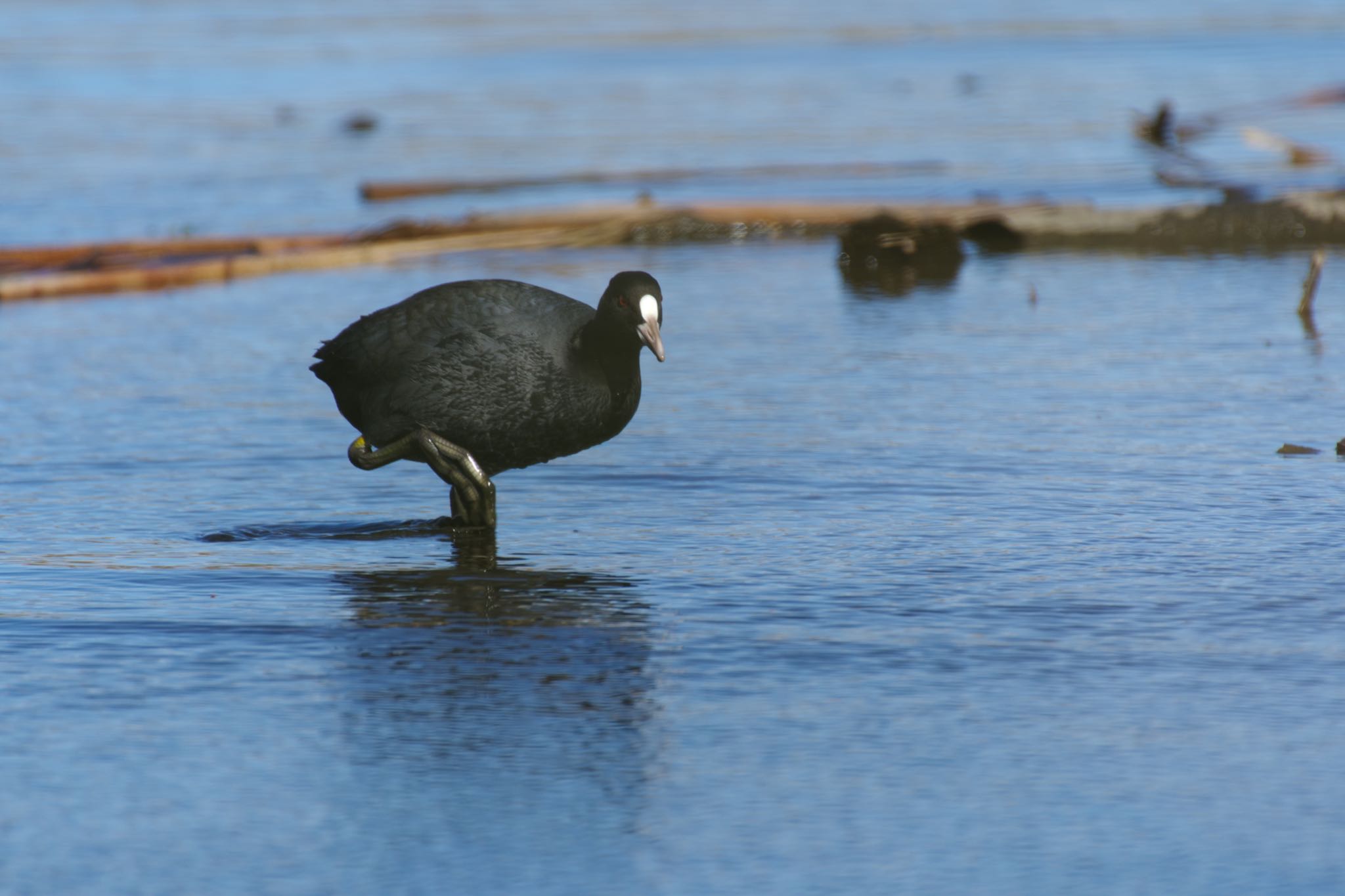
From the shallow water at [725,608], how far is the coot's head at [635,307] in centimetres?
63

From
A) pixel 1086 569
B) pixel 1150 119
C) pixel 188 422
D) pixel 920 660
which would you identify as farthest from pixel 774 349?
pixel 1150 119

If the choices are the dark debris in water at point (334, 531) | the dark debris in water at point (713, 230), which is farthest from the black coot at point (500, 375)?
the dark debris in water at point (713, 230)

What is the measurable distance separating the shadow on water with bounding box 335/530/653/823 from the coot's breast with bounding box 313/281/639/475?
1.31 ft

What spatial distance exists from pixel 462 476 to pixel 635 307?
0.73 meters

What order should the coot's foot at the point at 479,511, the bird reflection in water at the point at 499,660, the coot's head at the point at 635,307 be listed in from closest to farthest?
the bird reflection in water at the point at 499,660 → the coot's head at the point at 635,307 → the coot's foot at the point at 479,511

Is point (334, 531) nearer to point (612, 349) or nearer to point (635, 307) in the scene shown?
point (612, 349)

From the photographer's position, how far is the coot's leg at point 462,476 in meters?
6.34

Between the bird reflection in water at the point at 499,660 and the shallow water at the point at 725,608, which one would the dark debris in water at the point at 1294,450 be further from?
the bird reflection in water at the point at 499,660

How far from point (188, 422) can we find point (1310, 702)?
15.9 ft

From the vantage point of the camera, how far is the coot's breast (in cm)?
629

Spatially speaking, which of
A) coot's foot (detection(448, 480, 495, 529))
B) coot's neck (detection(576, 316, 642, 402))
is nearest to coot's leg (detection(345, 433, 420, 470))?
coot's foot (detection(448, 480, 495, 529))

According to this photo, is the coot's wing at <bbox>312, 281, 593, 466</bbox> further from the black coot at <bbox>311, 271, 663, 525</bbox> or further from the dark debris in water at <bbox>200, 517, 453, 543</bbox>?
the dark debris in water at <bbox>200, 517, 453, 543</bbox>

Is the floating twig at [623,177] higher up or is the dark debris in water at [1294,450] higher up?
the floating twig at [623,177]

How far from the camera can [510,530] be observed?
658 centimetres
